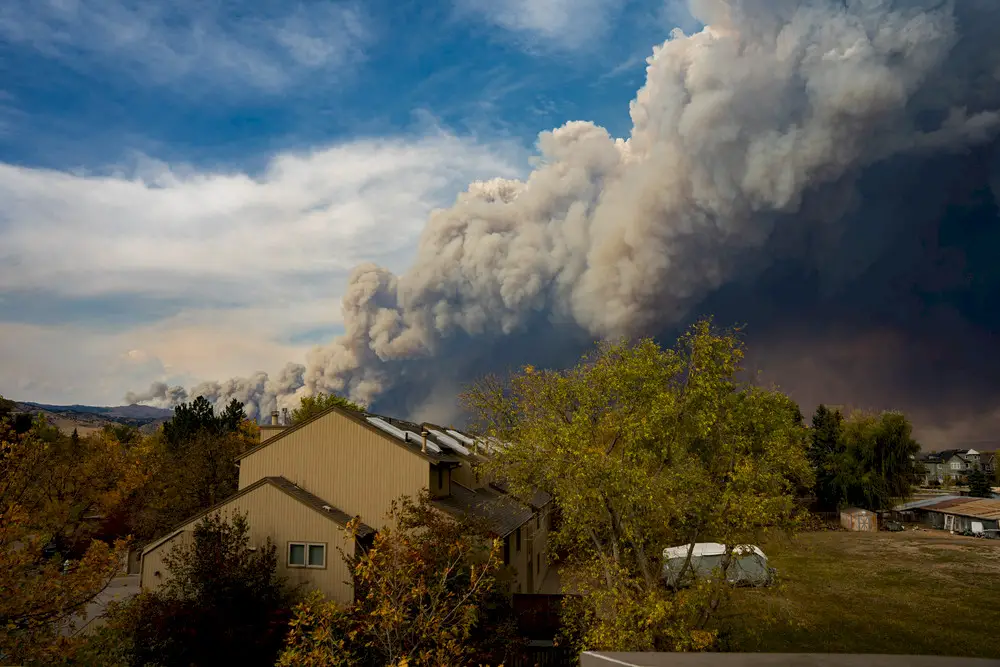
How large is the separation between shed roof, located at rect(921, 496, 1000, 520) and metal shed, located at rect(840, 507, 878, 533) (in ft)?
24.1

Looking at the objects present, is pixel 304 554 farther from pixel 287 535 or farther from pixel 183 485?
pixel 183 485

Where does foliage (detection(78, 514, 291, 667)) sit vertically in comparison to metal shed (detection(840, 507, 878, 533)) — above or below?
above

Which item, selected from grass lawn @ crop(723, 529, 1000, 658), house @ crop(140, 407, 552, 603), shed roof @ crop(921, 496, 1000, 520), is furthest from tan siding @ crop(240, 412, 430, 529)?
shed roof @ crop(921, 496, 1000, 520)

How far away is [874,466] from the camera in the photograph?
68.0 meters

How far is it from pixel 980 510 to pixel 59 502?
73987 mm

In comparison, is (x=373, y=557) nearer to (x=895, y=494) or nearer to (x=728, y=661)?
(x=728, y=661)

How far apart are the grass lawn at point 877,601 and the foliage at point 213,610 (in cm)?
1506

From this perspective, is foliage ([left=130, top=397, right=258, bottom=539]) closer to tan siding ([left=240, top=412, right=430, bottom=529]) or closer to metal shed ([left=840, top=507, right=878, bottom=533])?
tan siding ([left=240, top=412, right=430, bottom=529])

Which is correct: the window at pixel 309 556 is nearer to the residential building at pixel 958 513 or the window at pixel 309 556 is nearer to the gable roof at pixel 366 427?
the gable roof at pixel 366 427

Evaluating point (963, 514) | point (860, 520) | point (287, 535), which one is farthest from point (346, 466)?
point (963, 514)

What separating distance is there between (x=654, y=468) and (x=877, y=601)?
79.9 feet

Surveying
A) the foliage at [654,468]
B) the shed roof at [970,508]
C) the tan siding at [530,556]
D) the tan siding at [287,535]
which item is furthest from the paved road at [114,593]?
the shed roof at [970,508]

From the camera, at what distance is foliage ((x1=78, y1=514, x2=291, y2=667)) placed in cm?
1973

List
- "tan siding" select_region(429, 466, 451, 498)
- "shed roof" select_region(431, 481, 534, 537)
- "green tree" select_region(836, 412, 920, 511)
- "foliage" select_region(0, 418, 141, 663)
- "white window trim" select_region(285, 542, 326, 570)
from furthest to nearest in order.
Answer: "green tree" select_region(836, 412, 920, 511), "tan siding" select_region(429, 466, 451, 498), "shed roof" select_region(431, 481, 534, 537), "white window trim" select_region(285, 542, 326, 570), "foliage" select_region(0, 418, 141, 663)
